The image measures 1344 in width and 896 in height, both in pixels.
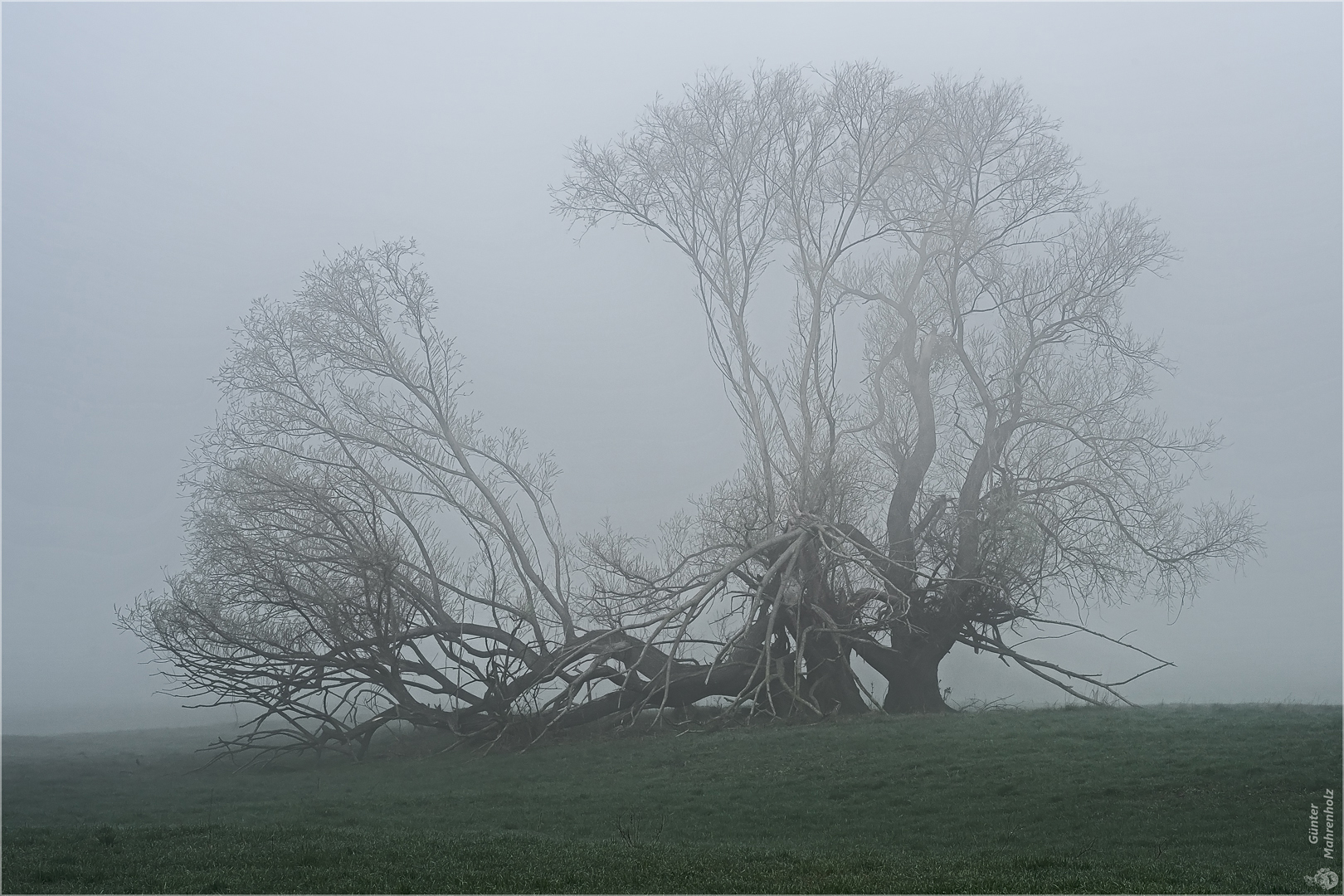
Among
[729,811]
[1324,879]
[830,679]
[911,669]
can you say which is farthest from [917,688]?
[1324,879]

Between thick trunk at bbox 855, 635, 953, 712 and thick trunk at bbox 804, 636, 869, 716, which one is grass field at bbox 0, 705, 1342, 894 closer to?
thick trunk at bbox 804, 636, 869, 716

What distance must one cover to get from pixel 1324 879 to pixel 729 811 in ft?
18.7

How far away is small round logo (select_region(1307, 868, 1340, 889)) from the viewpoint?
8.19m

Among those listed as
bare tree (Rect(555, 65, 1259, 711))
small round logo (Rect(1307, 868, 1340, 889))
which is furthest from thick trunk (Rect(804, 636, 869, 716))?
small round logo (Rect(1307, 868, 1340, 889))

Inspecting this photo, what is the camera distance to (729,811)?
36.6 feet

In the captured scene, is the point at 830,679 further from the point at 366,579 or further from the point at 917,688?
the point at 366,579

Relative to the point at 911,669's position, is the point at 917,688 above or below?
below

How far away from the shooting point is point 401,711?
1617cm

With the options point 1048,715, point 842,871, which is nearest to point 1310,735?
point 1048,715

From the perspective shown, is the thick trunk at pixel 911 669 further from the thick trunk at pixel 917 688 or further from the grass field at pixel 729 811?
the grass field at pixel 729 811

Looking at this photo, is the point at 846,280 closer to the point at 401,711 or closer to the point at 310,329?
the point at 310,329

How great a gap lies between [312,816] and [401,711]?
4.76 m

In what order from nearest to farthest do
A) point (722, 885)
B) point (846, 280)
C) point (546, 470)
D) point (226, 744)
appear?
point (722, 885) < point (226, 744) < point (546, 470) < point (846, 280)

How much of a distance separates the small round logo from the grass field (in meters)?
0.12
